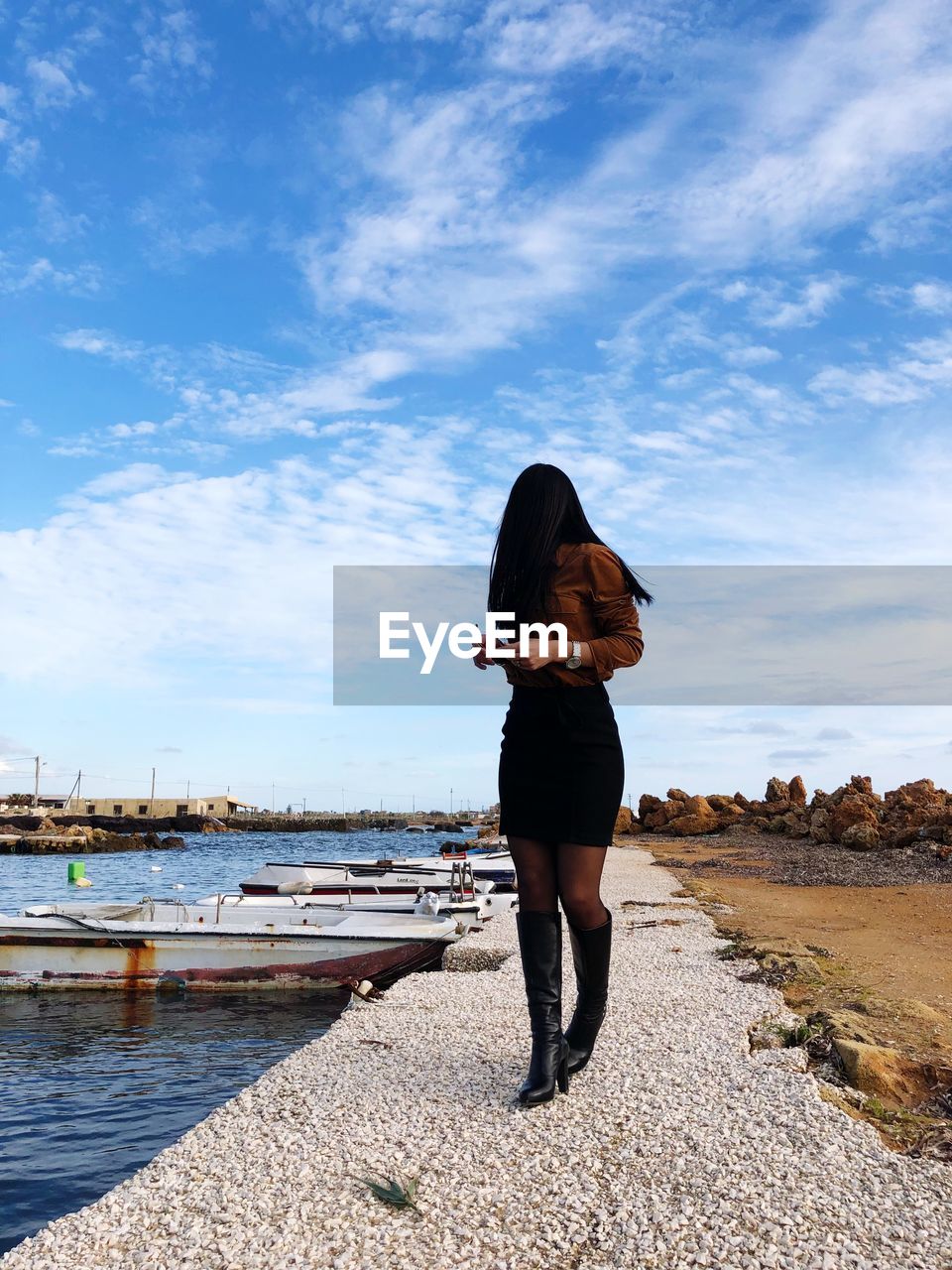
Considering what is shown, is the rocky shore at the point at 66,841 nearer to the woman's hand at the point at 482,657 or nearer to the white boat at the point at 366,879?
the white boat at the point at 366,879

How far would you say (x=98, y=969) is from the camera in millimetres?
10484

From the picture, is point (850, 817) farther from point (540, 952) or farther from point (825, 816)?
point (540, 952)

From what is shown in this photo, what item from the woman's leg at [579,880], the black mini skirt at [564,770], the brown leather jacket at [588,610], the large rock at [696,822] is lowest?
the large rock at [696,822]

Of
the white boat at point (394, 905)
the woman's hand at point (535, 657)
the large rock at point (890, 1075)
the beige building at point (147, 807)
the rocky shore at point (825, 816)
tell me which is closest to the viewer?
the woman's hand at point (535, 657)

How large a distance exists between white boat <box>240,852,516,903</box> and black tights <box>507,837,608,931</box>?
35.0ft

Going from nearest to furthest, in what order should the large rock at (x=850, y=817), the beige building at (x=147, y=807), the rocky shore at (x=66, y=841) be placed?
the large rock at (x=850, y=817) < the rocky shore at (x=66, y=841) < the beige building at (x=147, y=807)

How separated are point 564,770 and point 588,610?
68 cm

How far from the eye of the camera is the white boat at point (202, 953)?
10062mm

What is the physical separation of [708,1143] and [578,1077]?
3.13ft

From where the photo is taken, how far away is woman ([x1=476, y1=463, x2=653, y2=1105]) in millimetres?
3926

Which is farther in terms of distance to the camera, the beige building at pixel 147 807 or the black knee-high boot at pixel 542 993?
the beige building at pixel 147 807

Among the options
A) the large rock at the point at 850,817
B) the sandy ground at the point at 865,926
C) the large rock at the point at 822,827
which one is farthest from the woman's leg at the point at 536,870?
the large rock at the point at 822,827

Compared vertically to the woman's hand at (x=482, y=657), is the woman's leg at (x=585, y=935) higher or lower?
lower

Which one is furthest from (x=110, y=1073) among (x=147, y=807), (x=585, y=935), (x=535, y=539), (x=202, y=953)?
(x=147, y=807)
